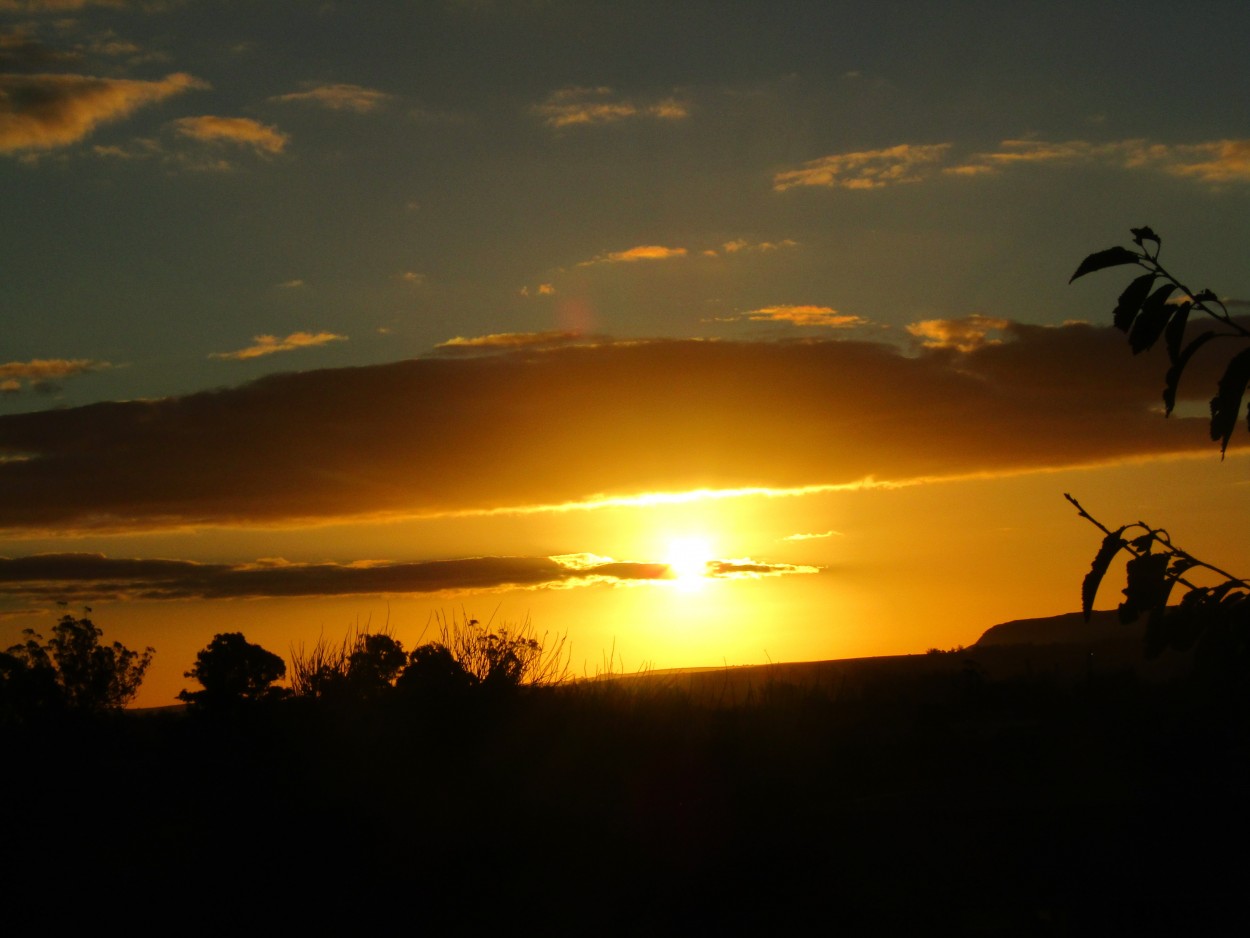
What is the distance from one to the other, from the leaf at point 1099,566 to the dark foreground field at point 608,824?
2.87 ft

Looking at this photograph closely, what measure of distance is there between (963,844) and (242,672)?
33.0ft

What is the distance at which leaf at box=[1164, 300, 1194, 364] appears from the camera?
3467 millimetres

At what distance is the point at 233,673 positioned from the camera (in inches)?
594

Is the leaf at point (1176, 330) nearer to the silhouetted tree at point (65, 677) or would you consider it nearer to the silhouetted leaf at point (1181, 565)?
the silhouetted leaf at point (1181, 565)

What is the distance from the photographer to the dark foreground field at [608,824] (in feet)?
25.3

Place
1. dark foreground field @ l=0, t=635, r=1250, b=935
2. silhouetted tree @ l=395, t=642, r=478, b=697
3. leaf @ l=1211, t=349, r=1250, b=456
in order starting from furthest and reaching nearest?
silhouetted tree @ l=395, t=642, r=478, b=697 → dark foreground field @ l=0, t=635, r=1250, b=935 → leaf @ l=1211, t=349, r=1250, b=456

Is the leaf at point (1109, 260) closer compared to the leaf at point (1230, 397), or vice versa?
the leaf at point (1230, 397)

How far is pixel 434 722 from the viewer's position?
1259cm

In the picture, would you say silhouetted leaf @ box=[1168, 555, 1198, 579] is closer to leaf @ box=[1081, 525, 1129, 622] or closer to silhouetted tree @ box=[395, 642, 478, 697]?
leaf @ box=[1081, 525, 1129, 622]

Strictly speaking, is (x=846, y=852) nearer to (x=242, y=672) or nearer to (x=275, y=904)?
(x=275, y=904)

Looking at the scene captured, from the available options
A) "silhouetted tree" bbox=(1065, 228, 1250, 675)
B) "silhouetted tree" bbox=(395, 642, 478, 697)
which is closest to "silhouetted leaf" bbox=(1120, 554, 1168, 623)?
"silhouetted tree" bbox=(1065, 228, 1250, 675)

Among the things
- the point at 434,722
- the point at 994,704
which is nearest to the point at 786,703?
the point at 994,704

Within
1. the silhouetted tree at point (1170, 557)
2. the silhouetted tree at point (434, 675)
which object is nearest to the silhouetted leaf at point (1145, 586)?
the silhouetted tree at point (1170, 557)

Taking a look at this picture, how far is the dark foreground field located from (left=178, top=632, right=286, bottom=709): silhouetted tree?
21.6 inches
